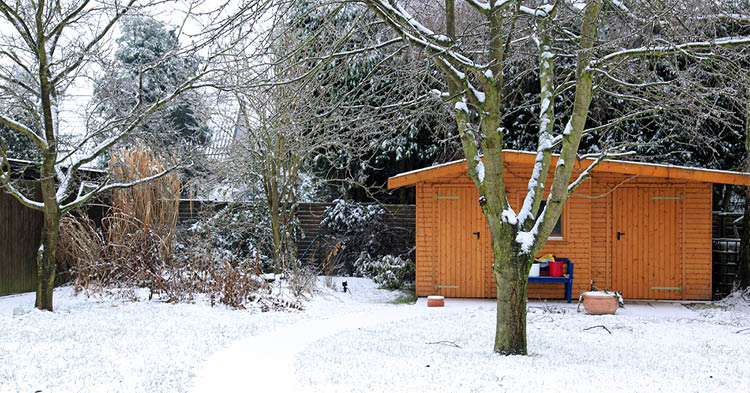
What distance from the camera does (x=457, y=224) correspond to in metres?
10.7

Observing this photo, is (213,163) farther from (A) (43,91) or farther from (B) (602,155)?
(B) (602,155)

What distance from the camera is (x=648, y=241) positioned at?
10.6 meters

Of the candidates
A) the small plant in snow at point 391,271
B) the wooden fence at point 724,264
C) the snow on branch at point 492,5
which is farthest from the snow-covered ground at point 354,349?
the snow on branch at point 492,5

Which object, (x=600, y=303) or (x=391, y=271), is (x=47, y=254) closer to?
(x=391, y=271)

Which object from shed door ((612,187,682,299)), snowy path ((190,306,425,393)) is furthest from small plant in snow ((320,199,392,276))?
shed door ((612,187,682,299))

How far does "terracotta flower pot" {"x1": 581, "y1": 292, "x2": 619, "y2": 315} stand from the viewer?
353 inches

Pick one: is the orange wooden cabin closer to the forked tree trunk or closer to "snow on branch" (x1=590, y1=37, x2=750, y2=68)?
"snow on branch" (x1=590, y1=37, x2=750, y2=68)

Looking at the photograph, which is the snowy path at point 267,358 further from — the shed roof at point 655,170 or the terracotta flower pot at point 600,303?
the shed roof at point 655,170

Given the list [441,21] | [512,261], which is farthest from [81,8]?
[512,261]

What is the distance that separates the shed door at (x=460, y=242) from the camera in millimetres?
10633

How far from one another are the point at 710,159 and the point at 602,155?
8.85 meters

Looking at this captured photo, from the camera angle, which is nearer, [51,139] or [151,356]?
[151,356]

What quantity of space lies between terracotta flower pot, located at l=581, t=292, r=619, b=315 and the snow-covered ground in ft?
0.93

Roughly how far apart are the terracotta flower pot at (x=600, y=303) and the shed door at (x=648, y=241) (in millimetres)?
1771
